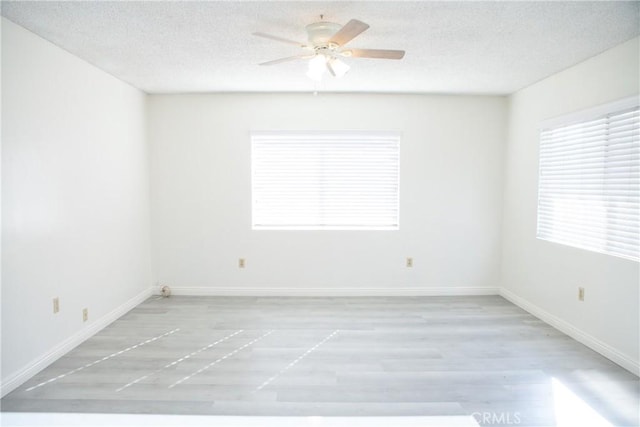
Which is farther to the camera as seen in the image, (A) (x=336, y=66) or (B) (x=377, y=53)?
(A) (x=336, y=66)

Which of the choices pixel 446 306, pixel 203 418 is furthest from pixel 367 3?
pixel 446 306

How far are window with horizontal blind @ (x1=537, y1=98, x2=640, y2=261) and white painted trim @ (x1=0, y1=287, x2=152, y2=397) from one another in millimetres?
4351

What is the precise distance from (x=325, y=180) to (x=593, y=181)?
2627 millimetres

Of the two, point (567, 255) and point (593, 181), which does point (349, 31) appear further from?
point (567, 255)

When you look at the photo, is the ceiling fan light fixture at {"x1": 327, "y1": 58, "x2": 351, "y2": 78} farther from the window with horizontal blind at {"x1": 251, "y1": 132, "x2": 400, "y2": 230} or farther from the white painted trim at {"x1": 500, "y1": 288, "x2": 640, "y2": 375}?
the white painted trim at {"x1": 500, "y1": 288, "x2": 640, "y2": 375}

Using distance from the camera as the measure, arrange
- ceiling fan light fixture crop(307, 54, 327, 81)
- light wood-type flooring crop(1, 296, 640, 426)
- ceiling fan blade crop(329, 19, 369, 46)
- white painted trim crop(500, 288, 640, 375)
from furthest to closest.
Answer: white painted trim crop(500, 288, 640, 375), ceiling fan light fixture crop(307, 54, 327, 81), light wood-type flooring crop(1, 296, 640, 426), ceiling fan blade crop(329, 19, 369, 46)

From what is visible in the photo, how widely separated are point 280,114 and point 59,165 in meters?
2.31

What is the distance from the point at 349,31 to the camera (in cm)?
212

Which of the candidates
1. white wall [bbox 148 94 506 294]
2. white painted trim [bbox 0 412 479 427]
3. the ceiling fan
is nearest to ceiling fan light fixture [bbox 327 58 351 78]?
the ceiling fan

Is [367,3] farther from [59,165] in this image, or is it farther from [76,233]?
[76,233]

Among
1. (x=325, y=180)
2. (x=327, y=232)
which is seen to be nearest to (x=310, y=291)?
(x=327, y=232)

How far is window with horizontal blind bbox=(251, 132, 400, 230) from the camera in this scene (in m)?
4.44

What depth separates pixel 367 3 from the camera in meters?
2.18

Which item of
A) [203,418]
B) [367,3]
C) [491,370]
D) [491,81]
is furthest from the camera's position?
[491,81]
